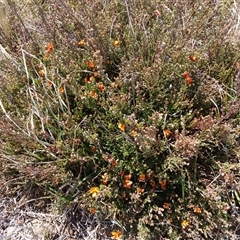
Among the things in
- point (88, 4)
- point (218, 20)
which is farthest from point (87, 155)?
point (218, 20)

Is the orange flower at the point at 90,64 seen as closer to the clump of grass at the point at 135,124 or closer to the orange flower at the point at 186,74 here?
the clump of grass at the point at 135,124

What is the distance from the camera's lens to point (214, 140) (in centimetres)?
175

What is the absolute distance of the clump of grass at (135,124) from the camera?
1.67 meters

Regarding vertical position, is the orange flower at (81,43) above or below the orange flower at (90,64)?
above

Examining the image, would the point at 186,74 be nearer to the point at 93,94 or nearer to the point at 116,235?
the point at 93,94

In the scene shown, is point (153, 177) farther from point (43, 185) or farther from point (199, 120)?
point (43, 185)

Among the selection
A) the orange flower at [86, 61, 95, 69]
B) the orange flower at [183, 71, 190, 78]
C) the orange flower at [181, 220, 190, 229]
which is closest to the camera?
the orange flower at [181, 220, 190, 229]

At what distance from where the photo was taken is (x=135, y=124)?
1.64 meters

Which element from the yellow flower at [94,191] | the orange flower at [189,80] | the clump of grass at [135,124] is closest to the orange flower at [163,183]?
the clump of grass at [135,124]

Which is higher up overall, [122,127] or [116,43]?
[116,43]

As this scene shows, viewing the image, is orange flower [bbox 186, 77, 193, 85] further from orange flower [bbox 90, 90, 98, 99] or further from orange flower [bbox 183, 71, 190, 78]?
orange flower [bbox 90, 90, 98, 99]

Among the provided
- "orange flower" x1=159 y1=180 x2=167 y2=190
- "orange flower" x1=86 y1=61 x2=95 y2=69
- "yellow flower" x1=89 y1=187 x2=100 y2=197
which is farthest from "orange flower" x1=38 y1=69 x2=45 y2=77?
"orange flower" x1=159 y1=180 x2=167 y2=190

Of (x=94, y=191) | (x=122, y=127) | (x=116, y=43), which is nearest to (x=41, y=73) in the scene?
(x=116, y=43)

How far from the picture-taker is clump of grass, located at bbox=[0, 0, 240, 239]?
167 centimetres
